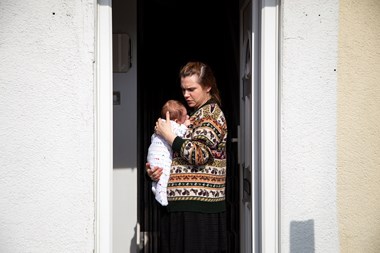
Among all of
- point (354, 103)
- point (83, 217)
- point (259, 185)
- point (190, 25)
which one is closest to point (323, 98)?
point (354, 103)

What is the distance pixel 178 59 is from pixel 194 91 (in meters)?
1.67

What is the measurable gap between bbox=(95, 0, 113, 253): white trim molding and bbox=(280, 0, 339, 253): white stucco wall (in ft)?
3.41

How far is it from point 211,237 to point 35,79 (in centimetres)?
167

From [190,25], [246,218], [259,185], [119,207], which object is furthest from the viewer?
[190,25]

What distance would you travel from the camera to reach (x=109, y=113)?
129 inches

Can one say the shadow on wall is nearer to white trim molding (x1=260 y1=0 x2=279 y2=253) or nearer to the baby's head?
white trim molding (x1=260 y1=0 x2=279 y2=253)

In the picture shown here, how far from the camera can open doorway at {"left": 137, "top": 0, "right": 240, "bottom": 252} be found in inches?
201

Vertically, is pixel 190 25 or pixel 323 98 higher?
pixel 190 25

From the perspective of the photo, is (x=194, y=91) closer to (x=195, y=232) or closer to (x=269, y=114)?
(x=269, y=114)

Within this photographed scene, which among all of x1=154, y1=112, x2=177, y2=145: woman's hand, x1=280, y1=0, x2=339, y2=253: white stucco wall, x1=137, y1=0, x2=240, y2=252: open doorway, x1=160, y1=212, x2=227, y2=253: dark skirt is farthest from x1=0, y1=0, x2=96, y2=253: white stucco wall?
x1=137, y1=0, x2=240, y2=252: open doorway

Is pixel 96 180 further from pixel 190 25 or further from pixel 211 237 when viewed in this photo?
pixel 190 25

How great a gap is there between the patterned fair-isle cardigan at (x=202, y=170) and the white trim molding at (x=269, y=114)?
21.0 inches

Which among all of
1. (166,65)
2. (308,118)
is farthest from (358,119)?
(166,65)

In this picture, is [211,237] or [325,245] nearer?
[325,245]
